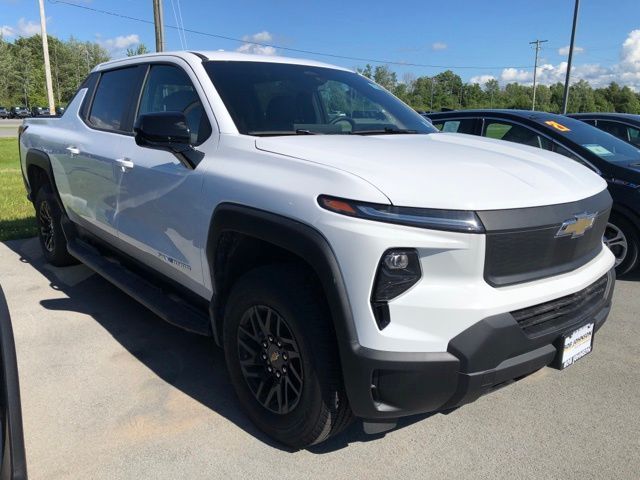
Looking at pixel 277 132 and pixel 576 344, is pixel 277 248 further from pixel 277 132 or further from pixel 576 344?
pixel 576 344

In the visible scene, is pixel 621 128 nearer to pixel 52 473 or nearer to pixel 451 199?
pixel 451 199

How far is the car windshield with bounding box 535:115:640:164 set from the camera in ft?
17.6

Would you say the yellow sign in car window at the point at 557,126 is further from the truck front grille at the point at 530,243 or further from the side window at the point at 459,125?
the truck front grille at the point at 530,243

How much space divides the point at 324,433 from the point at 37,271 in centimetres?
424

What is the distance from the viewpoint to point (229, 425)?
2.81 metres

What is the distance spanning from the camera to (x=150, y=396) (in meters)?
3.08

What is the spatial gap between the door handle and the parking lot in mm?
1222

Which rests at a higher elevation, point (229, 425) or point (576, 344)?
point (576, 344)

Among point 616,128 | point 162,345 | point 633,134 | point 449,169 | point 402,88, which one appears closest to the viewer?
point 449,169

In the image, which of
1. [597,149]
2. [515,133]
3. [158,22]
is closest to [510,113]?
[515,133]

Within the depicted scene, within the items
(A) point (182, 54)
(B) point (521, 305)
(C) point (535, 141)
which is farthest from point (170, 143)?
(C) point (535, 141)

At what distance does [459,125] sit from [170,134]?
455 cm

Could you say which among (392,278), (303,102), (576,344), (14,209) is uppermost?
(303,102)

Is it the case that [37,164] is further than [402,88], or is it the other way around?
[402,88]
